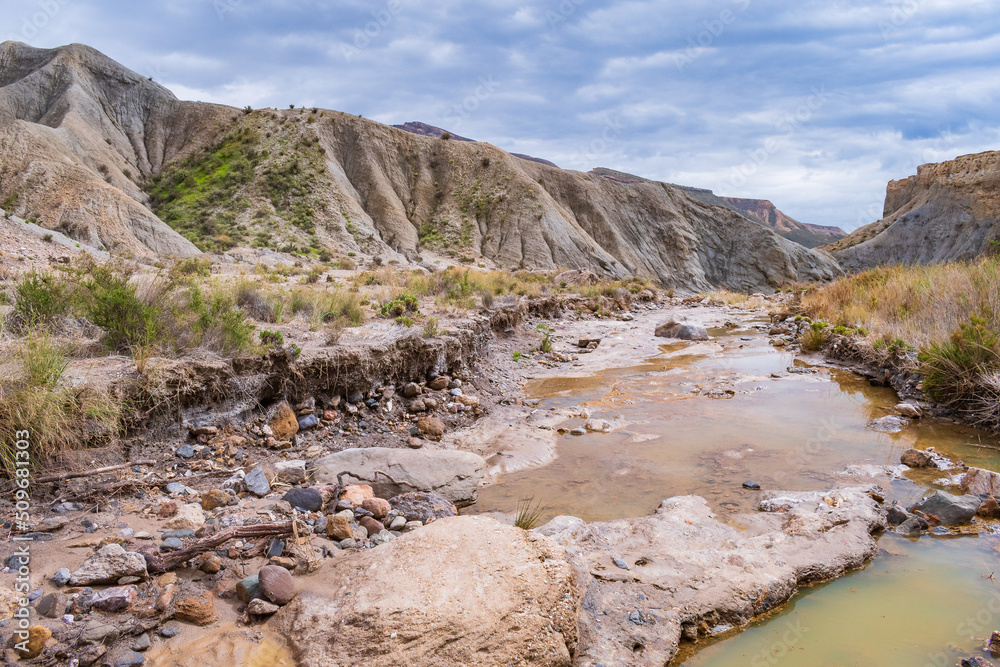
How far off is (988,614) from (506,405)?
5.84m

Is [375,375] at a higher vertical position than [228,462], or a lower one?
higher

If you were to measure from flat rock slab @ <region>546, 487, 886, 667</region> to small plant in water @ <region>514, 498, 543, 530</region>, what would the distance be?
0.32 m

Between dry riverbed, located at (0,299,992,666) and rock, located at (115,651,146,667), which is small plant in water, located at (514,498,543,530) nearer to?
dry riverbed, located at (0,299,992,666)

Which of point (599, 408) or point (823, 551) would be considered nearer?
point (823, 551)

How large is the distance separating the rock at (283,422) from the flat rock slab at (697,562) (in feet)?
10.6

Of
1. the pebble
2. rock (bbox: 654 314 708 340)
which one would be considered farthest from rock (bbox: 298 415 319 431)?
rock (bbox: 654 314 708 340)

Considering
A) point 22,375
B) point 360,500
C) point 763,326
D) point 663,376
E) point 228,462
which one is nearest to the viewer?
point 22,375

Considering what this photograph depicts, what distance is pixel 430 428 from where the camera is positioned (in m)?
6.53

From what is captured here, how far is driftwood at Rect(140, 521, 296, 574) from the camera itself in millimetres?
3082

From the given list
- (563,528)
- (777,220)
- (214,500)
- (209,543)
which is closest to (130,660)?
(209,543)

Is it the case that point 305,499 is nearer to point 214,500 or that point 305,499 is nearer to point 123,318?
point 214,500

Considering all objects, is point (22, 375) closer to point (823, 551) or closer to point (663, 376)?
point (823, 551)

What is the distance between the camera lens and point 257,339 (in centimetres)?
616

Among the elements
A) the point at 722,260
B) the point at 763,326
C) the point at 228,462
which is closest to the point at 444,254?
the point at 763,326
